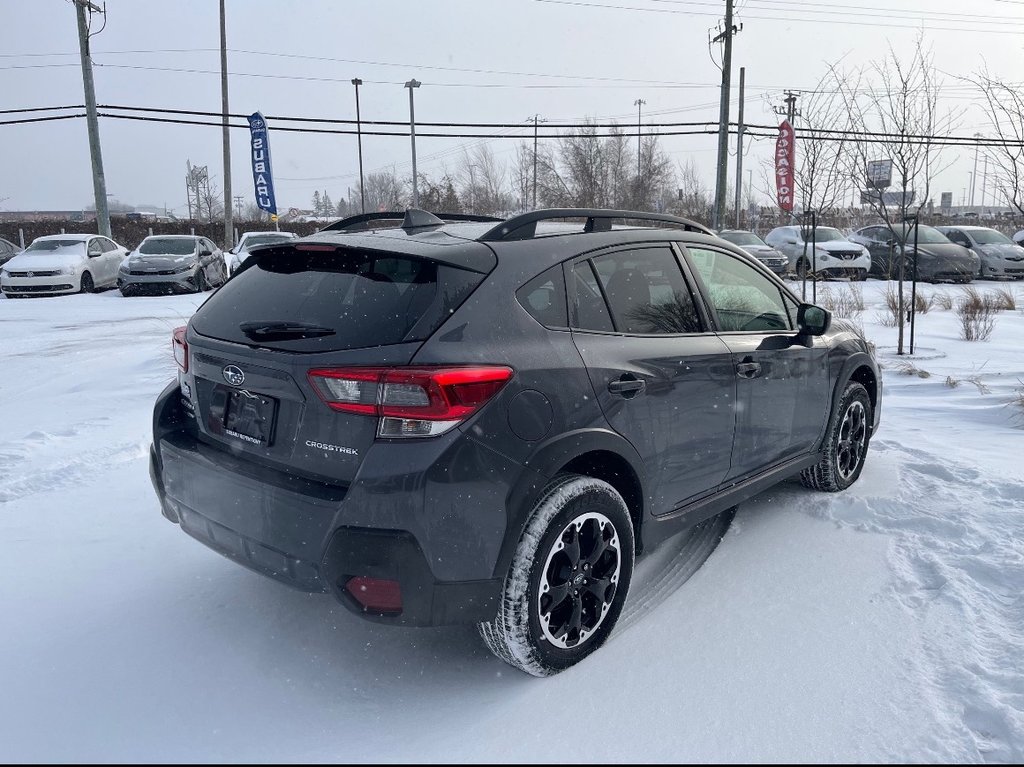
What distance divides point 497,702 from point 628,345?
1.42 meters

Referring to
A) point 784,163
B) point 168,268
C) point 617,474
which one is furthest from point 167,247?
point 784,163

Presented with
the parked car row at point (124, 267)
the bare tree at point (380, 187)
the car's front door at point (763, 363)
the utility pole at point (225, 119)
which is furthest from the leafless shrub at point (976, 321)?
the bare tree at point (380, 187)

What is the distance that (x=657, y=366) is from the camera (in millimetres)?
3127

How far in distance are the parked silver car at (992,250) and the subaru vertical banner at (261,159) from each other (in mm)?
24057

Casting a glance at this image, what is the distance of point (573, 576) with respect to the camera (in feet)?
9.16

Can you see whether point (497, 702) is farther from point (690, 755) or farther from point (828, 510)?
point (828, 510)

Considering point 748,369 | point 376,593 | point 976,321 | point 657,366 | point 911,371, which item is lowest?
point 911,371

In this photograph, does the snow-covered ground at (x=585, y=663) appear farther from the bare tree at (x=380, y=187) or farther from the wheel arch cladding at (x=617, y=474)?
the bare tree at (x=380, y=187)

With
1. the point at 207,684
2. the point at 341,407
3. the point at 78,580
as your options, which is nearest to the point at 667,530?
the point at 341,407

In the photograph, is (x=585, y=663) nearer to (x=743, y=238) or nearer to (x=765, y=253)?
(x=765, y=253)

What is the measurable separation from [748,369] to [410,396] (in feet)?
6.22

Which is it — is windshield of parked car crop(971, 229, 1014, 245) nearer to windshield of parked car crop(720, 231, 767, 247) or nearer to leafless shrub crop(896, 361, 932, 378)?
windshield of parked car crop(720, 231, 767, 247)

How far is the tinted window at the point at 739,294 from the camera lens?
3.72 m

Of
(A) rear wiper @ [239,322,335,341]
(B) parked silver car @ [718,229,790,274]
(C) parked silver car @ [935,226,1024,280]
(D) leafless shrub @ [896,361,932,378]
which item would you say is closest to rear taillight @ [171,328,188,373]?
(A) rear wiper @ [239,322,335,341]
